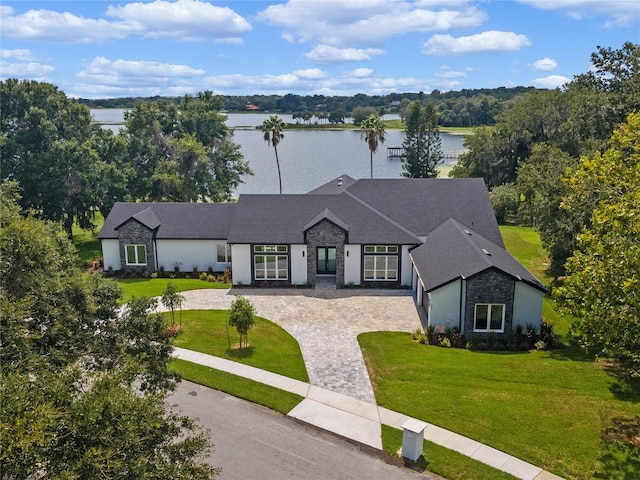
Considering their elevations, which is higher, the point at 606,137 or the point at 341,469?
the point at 606,137

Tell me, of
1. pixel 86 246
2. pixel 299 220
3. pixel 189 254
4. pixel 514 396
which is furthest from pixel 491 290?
pixel 86 246

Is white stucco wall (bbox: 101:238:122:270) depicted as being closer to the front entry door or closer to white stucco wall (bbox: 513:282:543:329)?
the front entry door

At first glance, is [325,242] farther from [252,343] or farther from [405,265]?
[252,343]

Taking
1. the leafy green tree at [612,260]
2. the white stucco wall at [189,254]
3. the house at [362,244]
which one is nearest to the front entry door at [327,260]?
the house at [362,244]

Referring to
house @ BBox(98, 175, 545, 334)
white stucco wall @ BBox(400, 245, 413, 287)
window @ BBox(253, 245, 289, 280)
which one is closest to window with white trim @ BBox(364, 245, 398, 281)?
house @ BBox(98, 175, 545, 334)

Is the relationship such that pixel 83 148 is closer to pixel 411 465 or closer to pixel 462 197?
pixel 462 197

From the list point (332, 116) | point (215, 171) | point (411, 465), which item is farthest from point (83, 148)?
point (332, 116)

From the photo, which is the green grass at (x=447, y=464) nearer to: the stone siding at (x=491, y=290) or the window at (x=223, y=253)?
the stone siding at (x=491, y=290)

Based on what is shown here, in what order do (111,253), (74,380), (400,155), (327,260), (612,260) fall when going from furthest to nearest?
(400,155)
(111,253)
(327,260)
(612,260)
(74,380)
